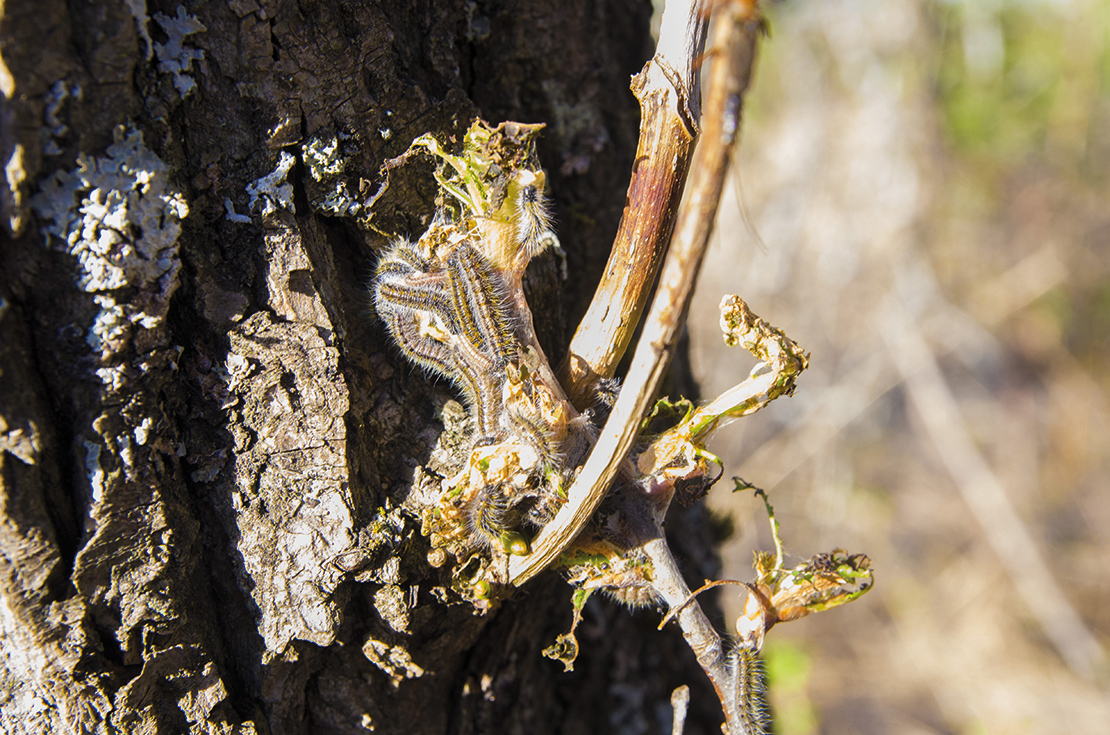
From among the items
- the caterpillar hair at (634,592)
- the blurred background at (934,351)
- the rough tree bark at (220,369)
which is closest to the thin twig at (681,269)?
the caterpillar hair at (634,592)

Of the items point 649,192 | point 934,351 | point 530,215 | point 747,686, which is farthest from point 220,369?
point 934,351

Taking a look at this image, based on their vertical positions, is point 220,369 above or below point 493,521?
above

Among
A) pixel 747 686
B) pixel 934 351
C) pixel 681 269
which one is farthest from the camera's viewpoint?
pixel 934 351

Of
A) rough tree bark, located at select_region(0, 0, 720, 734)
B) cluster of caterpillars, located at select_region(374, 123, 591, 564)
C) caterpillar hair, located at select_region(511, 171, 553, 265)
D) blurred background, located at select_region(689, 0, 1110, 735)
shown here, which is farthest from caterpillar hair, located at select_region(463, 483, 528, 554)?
blurred background, located at select_region(689, 0, 1110, 735)

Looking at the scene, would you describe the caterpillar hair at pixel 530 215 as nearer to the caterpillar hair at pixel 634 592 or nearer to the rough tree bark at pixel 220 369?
the rough tree bark at pixel 220 369

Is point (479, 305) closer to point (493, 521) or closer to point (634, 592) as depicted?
point (493, 521)

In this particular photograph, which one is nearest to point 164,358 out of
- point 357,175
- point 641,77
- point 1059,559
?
point 357,175

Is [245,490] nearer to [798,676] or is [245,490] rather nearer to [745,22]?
[745,22]
